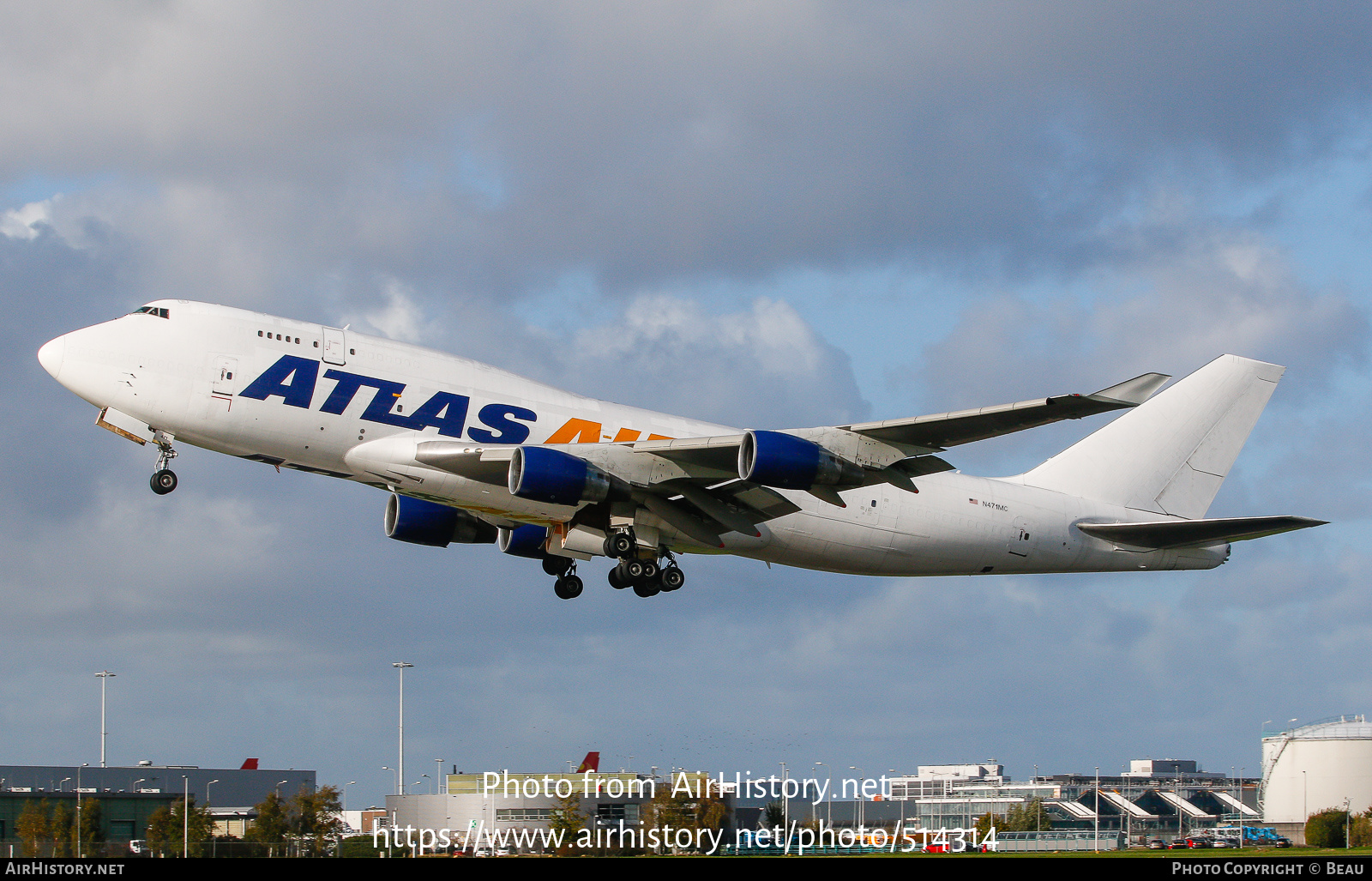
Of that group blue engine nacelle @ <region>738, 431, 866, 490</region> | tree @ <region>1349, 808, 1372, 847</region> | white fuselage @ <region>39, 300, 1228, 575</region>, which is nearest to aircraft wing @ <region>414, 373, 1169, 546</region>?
blue engine nacelle @ <region>738, 431, 866, 490</region>

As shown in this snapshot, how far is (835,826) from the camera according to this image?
56688 millimetres

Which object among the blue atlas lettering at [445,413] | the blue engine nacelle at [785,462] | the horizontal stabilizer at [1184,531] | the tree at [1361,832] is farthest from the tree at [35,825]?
the tree at [1361,832]

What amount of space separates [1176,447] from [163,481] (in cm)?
3288

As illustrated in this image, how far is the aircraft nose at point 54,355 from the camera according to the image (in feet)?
108

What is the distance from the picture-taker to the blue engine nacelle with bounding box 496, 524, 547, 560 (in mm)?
42719

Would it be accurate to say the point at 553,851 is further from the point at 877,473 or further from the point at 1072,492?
the point at 1072,492

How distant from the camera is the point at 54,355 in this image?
33031 millimetres

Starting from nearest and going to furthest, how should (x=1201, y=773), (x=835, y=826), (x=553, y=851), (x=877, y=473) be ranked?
(x=877, y=473)
(x=553, y=851)
(x=835, y=826)
(x=1201, y=773)

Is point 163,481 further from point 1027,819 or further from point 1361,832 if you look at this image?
point 1361,832

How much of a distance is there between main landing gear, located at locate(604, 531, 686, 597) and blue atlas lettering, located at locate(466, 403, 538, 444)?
13.1ft

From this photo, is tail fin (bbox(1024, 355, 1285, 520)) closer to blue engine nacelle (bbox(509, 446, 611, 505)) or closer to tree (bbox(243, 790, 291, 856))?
blue engine nacelle (bbox(509, 446, 611, 505))

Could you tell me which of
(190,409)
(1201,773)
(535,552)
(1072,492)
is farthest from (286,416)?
(1201,773)

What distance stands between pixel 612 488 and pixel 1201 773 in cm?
11508

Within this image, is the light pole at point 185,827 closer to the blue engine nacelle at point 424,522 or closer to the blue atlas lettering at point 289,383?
the blue engine nacelle at point 424,522
